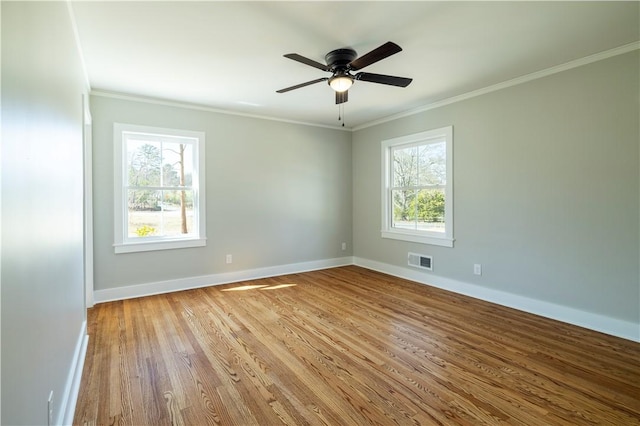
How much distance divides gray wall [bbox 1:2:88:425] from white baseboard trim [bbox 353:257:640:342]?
407 centimetres

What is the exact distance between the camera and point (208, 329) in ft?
10.1

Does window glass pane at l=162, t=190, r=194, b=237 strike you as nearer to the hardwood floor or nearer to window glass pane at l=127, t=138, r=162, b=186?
window glass pane at l=127, t=138, r=162, b=186

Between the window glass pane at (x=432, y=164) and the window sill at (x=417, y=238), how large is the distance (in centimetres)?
78

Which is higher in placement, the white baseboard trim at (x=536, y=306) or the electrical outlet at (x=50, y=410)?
the electrical outlet at (x=50, y=410)

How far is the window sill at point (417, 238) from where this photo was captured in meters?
4.38

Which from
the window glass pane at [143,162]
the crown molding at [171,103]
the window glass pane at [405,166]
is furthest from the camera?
the window glass pane at [405,166]

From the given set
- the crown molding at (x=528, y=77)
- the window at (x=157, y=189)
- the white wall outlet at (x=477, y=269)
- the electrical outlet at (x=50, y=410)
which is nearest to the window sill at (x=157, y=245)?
the window at (x=157, y=189)

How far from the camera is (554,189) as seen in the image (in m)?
3.31

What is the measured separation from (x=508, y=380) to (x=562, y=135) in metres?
2.48

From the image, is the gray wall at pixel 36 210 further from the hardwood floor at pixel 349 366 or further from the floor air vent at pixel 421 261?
the floor air vent at pixel 421 261

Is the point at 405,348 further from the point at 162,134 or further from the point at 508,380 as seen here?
the point at 162,134

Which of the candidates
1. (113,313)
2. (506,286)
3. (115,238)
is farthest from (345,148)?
(113,313)

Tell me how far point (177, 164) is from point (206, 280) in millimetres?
1689

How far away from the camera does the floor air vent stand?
462 cm
